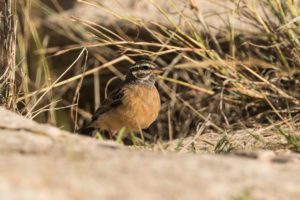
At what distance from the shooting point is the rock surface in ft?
7.00

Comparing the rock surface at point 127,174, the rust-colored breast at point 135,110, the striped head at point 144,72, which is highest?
the rock surface at point 127,174

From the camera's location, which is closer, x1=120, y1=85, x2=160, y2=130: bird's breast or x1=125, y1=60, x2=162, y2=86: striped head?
x1=120, y1=85, x2=160, y2=130: bird's breast

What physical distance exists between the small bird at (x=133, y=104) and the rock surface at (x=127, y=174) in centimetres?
339

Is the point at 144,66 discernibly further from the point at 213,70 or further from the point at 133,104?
the point at 213,70

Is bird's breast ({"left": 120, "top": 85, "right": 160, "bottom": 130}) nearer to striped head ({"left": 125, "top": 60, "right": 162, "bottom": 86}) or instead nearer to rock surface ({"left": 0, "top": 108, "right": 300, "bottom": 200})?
striped head ({"left": 125, "top": 60, "right": 162, "bottom": 86})

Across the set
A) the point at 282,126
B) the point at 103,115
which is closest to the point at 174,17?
the point at 103,115

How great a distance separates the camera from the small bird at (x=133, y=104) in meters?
6.39

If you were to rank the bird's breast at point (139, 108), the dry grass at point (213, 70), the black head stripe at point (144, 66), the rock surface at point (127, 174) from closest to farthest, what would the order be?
the rock surface at point (127, 174) < the dry grass at point (213, 70) < the bird's breast at point (139, 108) < the black head stripe at point (144, 66)

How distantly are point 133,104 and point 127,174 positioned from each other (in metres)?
4.12

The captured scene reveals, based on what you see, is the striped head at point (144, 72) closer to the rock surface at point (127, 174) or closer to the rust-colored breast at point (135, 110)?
the rust-colored breast at point (135, 110)

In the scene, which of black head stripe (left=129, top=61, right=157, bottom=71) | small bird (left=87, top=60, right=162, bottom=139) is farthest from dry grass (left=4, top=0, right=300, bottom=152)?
small bird (left=87, top=60, right=162, bottom=139)

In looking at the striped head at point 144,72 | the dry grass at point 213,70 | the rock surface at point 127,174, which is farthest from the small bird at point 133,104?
the rock surface at point 127,174

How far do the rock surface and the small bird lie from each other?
339 centimetres

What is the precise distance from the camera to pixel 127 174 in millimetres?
2346
